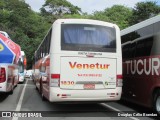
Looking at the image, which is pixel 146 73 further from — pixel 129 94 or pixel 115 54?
pixel 129 94

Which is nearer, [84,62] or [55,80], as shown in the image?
[55,80]

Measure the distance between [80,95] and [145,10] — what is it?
154ft

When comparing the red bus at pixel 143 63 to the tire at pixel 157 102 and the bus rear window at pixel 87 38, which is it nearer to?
the tire at pixel 157 102

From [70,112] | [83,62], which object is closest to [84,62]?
[83,62]

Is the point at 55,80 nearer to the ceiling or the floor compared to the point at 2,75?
nearer to the floor

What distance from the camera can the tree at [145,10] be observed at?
5569 centimetres

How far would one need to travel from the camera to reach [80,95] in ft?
36.8

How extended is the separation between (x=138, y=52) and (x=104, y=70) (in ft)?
6.69

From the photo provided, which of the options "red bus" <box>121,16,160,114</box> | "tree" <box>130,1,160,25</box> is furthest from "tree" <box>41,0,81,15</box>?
"red bus" <box>121,16,160,114</box>

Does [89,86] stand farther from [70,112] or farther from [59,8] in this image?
[59,8]

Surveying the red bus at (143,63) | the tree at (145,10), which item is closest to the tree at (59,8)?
the tree at (145,10)

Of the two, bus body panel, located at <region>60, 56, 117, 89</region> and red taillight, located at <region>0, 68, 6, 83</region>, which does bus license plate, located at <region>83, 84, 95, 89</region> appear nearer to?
bus body panel, located at <region>60, 56, 117, 89</region>

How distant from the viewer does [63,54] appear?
37.1 feet

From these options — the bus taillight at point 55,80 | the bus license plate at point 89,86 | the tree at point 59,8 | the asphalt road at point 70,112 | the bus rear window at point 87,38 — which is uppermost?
the tree at point 59,8
